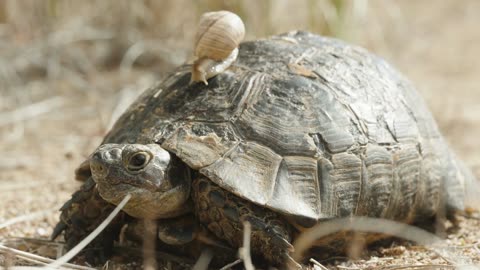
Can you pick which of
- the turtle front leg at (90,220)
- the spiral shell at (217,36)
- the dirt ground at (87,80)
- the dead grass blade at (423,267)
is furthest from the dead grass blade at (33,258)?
the dirt ground at (87,80)

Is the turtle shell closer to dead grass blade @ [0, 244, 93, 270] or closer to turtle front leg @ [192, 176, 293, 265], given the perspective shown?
turtle front leg @ [192, 176, 293, 265]

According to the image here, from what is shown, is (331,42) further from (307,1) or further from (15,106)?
(15,106)

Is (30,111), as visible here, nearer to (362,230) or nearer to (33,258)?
(33,258)

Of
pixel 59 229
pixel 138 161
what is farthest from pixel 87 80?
pixel 138 161

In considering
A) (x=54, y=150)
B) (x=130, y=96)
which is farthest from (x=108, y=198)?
(x=130, y=96)

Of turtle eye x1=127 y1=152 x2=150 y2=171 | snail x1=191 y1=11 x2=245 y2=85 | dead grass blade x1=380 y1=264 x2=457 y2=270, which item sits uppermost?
snail x1=191 y1=11 x2=245 y2=85

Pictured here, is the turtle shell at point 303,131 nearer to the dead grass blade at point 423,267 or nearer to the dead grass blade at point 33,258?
the dead grass blade at point 423,267

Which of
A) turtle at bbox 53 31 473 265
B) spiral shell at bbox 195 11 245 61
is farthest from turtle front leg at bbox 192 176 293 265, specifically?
spiral shell at bbox 195 11 245 61
